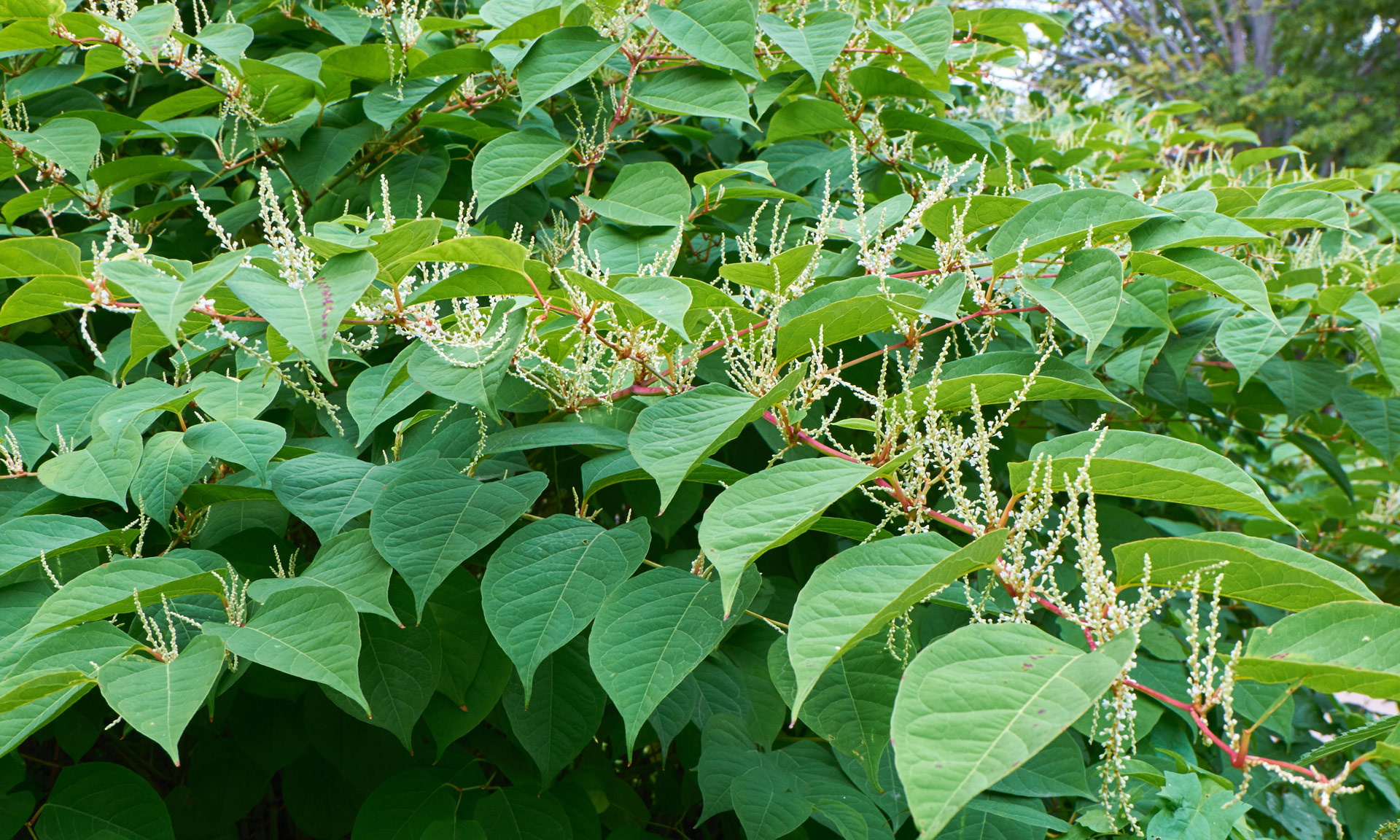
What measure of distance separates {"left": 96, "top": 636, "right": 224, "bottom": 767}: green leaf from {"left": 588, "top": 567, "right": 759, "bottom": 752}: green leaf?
15.4 inches

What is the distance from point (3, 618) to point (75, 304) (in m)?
0.41

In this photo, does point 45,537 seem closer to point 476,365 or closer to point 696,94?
point 476,365

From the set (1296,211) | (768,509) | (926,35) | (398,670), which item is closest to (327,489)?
(398,670)

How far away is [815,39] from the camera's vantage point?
1.88m

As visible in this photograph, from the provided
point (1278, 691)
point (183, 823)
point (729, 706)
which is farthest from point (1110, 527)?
A: point (183, 823)

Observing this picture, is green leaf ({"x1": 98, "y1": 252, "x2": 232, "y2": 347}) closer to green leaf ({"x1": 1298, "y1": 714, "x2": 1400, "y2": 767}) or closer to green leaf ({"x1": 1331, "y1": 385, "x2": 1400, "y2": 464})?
green leaf ({"x1": 1298, "y1": 714, "x2": 1400, "y2": 767})

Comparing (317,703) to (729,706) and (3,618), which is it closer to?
(3,618)

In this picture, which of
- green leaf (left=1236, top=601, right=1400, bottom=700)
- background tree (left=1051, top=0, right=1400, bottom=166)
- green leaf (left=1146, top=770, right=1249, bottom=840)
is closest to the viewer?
green leaf (left=1236, top=601, right=1400, bottom=700)

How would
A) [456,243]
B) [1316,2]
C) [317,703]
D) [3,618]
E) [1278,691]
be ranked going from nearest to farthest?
[456,243] < [3,618] < [317,703] < [1278,691] < [1316,2]

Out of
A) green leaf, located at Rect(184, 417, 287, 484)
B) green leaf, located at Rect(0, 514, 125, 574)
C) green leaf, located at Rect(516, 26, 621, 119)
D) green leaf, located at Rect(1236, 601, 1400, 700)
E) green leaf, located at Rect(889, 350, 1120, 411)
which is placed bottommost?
green leaf, located at Rect(0, 514, 125, 574)

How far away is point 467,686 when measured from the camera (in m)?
1.27

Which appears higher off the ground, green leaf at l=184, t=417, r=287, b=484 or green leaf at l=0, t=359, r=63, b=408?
green leaf at l=184, t=417, r=287, b=484

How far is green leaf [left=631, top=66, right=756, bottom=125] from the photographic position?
1.74m

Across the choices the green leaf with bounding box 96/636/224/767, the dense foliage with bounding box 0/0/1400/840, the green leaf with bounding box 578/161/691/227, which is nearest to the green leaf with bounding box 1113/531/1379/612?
the dense foliage with bounding box 0/0/1400/840
